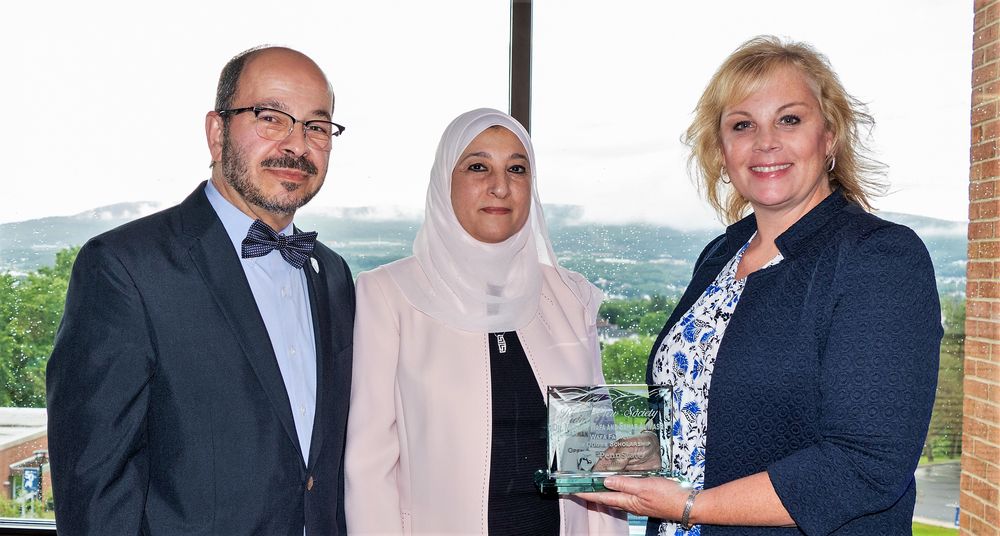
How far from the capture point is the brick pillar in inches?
141

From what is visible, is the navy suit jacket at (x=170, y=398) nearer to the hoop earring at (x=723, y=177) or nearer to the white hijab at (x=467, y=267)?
the white hijab at (x=467, y=267)

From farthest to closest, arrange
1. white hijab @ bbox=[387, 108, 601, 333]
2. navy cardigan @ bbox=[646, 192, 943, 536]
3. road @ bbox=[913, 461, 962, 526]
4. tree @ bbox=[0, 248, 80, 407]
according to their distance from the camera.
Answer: tree @ bbox=[0, 248, 80, 407]
road @ bbox=[913, 461, 962, 526]
white hijab @ bbox=[387, 108, 601, 333]
navy cardigan @ bbox=[646, 192, 943, 536]

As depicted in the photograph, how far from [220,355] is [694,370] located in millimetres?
1210

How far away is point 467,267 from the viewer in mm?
2537

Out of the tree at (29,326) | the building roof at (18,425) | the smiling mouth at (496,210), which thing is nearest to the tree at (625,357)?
the smiling mouth at (496,210)

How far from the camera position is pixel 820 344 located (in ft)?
6.12

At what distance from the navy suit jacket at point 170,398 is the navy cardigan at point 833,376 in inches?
43.3

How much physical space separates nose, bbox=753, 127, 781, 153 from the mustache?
1.18 meters

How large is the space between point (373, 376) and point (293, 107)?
79cm

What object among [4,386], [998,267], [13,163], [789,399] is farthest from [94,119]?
[998,267]

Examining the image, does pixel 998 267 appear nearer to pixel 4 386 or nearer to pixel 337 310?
pixel 337 310

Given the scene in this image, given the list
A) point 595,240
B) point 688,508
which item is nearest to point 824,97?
point 688,508

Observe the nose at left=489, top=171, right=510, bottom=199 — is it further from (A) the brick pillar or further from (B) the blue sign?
(B) the blue sign

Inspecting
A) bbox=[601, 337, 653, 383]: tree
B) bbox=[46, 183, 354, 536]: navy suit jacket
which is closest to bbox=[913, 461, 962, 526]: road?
bbox=[601, 337, 653, 383]: tree
